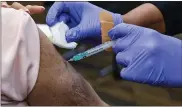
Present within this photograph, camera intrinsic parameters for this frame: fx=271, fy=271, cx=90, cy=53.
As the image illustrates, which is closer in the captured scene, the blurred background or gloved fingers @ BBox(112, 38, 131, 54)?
gloved fingers @ BBox(112, 38, 131, 54)

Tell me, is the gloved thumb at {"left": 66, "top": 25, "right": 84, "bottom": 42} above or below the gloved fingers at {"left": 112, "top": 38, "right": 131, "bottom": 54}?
below

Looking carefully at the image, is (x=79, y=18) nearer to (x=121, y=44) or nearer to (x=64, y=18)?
(x=64, y=18)

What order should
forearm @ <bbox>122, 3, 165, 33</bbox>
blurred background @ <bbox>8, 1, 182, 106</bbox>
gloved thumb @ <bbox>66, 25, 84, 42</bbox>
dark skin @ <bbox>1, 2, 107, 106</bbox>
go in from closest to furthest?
dark skin @ <bbox>1, 2, 107, 106</bbox> → gloved thumb @ <bbox>66, 25, 84, 42</bbox> → forearm @ <bbox>122, 3, 165, 33</bbox> → blurred background @ <bbox>8, 1, 182, 106</bbox>

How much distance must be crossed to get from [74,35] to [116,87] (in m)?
1.16

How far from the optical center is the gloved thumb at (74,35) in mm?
1217

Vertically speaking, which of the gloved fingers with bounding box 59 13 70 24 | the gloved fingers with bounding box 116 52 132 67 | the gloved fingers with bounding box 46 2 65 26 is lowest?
the gloved fingers with bounding box 116 52 132 67

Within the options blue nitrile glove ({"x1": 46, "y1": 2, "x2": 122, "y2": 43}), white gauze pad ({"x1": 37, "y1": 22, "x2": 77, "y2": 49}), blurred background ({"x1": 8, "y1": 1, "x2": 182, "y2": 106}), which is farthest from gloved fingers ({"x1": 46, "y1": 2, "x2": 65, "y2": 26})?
blurred background ({"x1": 8, "y1": 1, "x2": 182, "y2": 106})

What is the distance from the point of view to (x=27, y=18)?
74cm

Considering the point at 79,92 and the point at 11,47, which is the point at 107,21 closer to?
the point at 79,92

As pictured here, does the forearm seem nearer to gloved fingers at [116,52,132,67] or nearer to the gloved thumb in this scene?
the gloved thumb

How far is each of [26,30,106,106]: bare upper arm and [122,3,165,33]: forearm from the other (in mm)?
864

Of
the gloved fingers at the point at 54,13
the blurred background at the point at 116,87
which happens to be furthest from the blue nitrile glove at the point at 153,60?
the blurred background at the point at 116,87

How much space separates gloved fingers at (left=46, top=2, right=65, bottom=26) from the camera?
1.34 meters

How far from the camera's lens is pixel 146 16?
1.64 metres
